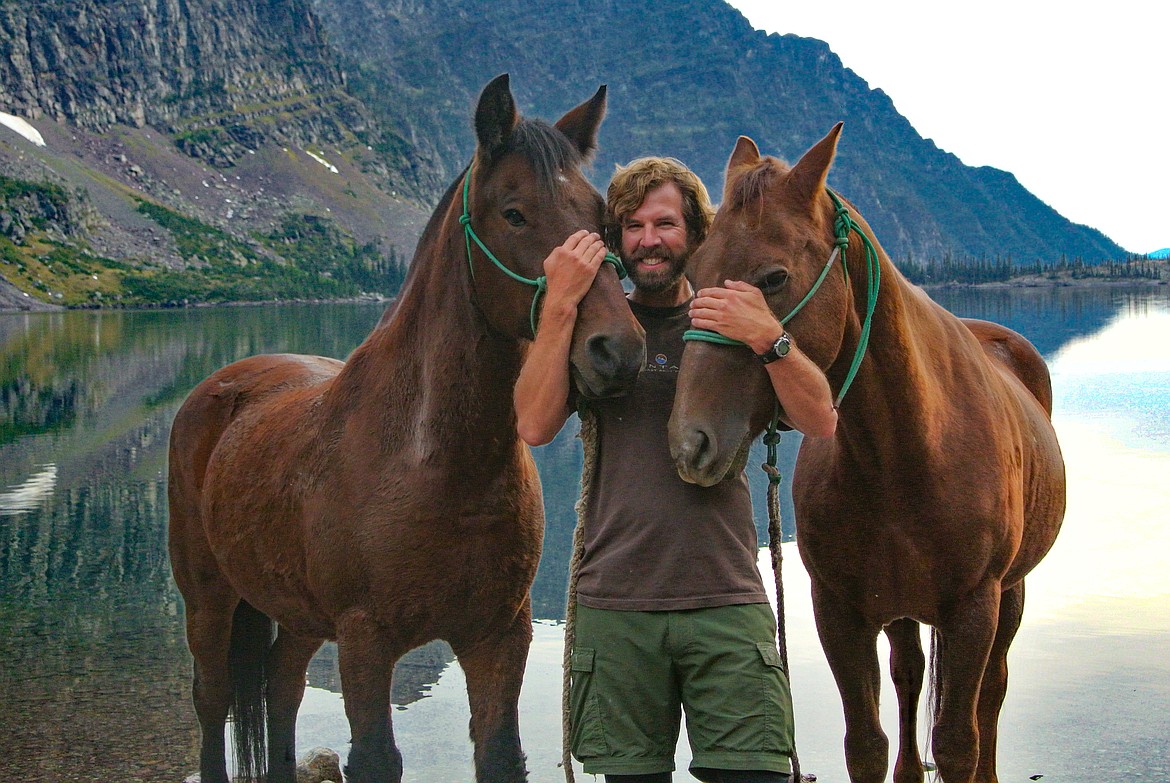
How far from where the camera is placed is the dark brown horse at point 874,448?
3.07 m

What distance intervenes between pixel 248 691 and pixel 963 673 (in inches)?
132

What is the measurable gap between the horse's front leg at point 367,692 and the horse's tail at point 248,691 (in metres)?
1.74

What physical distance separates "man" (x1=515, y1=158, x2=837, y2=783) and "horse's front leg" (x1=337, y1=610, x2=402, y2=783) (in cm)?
78

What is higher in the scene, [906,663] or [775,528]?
[775,528]

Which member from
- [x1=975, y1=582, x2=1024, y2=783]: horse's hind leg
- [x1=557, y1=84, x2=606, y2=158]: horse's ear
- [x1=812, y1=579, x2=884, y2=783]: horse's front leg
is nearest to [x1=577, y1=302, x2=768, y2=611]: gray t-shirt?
[x1=557, y1=84, x2=606, y2=158]: horse's ear

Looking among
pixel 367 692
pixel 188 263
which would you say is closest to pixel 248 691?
pixel 367 692

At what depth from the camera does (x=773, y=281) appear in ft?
10.1

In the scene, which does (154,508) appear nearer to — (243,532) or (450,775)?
(450,775)

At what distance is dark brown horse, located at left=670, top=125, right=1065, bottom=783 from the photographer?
3068mm

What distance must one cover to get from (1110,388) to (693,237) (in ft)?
109

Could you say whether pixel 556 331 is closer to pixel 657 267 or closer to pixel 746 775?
pixel 657 267

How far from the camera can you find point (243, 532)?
177 inches

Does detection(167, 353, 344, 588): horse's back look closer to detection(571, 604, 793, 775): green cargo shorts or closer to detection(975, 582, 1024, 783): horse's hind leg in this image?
detection(571, 604, 793, 775): green cargo shorts

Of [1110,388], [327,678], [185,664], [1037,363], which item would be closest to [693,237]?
[1037,363]
